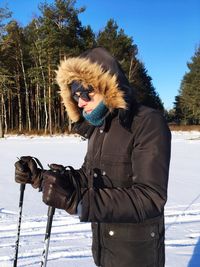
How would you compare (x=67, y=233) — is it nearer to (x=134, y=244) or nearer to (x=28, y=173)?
(x=28, y=173)

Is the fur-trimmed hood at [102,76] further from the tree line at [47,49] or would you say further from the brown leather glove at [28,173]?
the tree line at [47,49]

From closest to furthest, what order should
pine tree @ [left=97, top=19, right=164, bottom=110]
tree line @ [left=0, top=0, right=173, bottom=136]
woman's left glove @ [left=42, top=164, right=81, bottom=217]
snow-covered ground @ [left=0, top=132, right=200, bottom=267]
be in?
woman's left glove @ [left=42, top=164, right=81, bottom=217] → snow-covered ground @ [left=0, top=132, right=200, bottom=267] → tree line @ [left=0, top=0, right=173, bottom=136] → pine tree @ [left=97, top=19, right=164, bottom=110]

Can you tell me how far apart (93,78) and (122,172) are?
0.46 m

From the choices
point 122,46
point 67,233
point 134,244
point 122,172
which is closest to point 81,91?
point 122,172

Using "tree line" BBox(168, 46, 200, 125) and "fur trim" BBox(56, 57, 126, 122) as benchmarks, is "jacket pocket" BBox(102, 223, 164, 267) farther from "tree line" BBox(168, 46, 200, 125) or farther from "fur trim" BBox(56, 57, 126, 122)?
"tree line" BBox(168, 46, 200, 125)

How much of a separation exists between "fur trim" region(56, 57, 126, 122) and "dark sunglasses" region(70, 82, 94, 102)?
0.8 inches

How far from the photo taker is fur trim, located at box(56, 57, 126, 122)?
1835 mm

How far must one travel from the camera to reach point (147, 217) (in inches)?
66.7

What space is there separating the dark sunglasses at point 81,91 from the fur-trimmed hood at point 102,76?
2 centimetres

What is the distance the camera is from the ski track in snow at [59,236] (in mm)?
4391

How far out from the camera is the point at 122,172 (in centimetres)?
183

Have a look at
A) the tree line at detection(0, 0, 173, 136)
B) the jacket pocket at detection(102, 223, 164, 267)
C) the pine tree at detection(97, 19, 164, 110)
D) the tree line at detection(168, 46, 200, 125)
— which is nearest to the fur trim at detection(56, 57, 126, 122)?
the jacket pocket at detection(102, 223, 164, 267)

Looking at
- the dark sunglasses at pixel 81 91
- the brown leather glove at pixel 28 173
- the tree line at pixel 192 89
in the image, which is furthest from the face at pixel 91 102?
the tree line at pixel 192 89

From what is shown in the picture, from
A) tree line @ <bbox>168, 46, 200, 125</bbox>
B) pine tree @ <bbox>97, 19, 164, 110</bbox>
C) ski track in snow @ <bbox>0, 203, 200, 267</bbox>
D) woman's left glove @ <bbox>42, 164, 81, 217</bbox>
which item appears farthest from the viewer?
tree line @ <bbox>168, 46, 200, 125</bbox>
